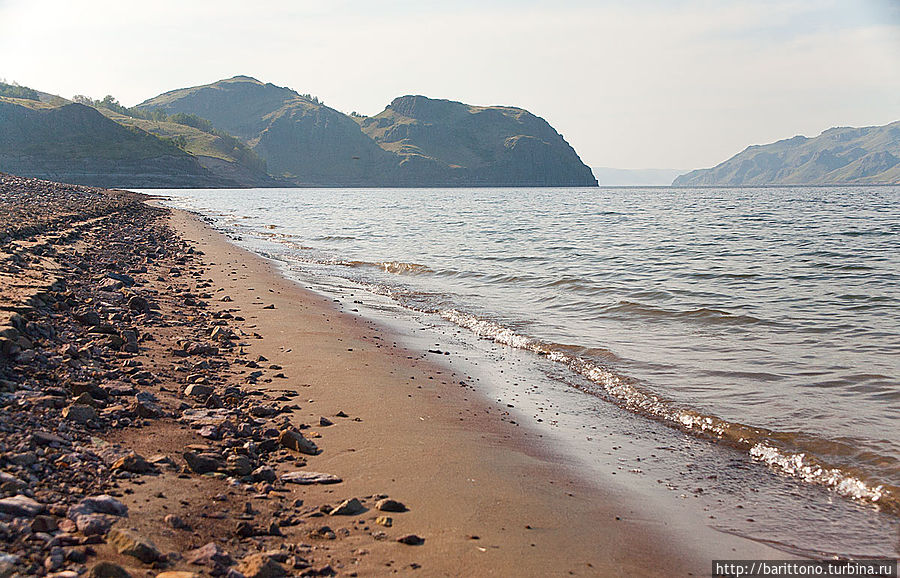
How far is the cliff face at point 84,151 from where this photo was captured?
142 meters

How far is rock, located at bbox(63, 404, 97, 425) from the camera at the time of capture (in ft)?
15.6

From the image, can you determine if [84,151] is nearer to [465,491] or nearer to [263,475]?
[263,475]

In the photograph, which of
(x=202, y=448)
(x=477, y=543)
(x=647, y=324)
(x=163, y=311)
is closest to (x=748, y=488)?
(x=477, y=543)

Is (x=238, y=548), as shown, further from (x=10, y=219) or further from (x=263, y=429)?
(x=10, y=219)

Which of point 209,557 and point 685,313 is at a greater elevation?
point 685,313

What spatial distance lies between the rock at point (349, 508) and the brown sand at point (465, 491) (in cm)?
23

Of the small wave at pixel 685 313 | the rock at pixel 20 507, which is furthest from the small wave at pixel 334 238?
the rock at pixel 20 507

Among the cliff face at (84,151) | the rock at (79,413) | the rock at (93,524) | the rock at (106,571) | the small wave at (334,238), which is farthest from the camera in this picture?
the cliff face at (84,151)

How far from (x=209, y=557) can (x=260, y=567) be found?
30 centimetres

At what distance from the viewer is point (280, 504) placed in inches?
163

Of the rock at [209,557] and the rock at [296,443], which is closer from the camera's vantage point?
the rock at [209,557]

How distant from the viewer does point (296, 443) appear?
5176 millimetres

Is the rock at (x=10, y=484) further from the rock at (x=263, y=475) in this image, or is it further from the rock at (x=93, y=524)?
the rock at (x=263, y=475)

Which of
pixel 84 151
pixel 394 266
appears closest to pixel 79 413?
pixel 394 266
